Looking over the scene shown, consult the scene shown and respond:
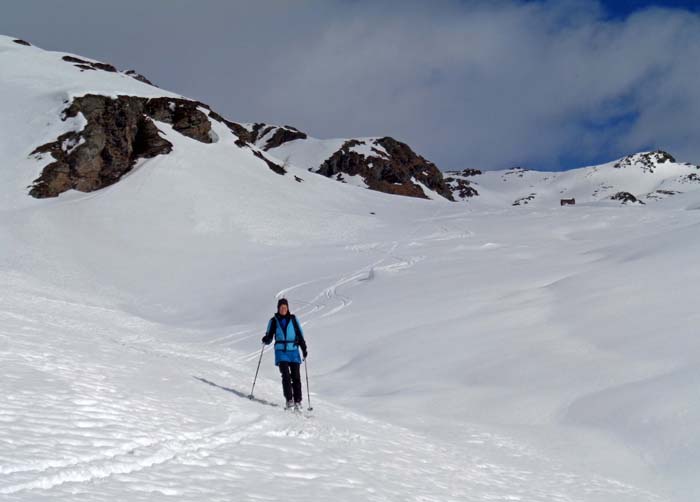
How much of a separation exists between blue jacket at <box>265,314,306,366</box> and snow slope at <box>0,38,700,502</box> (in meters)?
0.84

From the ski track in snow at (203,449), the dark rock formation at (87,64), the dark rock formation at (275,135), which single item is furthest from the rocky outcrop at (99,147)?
the dark rock formation at (275,135)

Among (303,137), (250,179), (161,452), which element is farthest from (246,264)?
(303,137)

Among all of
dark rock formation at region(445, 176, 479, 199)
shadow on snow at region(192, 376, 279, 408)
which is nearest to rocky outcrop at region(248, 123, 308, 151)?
dark rock formation at region(445, 176, 479, 199)

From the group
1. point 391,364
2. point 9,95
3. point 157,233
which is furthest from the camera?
point 9,95

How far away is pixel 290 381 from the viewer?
9602 millimetres

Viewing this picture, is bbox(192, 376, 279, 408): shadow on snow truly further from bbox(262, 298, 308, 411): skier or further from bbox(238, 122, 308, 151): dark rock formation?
bbox(238, 122, 308, 151): dark rock formation

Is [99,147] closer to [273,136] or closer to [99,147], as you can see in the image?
[99,147]

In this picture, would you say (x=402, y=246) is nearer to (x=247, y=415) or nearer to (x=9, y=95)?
(x=247, y=415)

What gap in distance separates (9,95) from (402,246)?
3293 cm

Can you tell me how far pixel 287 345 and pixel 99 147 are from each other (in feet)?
115

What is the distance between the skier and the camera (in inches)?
380

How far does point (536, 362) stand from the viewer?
12.2 m

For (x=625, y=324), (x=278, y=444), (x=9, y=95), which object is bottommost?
(x=278, y=444)

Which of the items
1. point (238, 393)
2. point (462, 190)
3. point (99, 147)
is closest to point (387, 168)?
point (462, 190)
